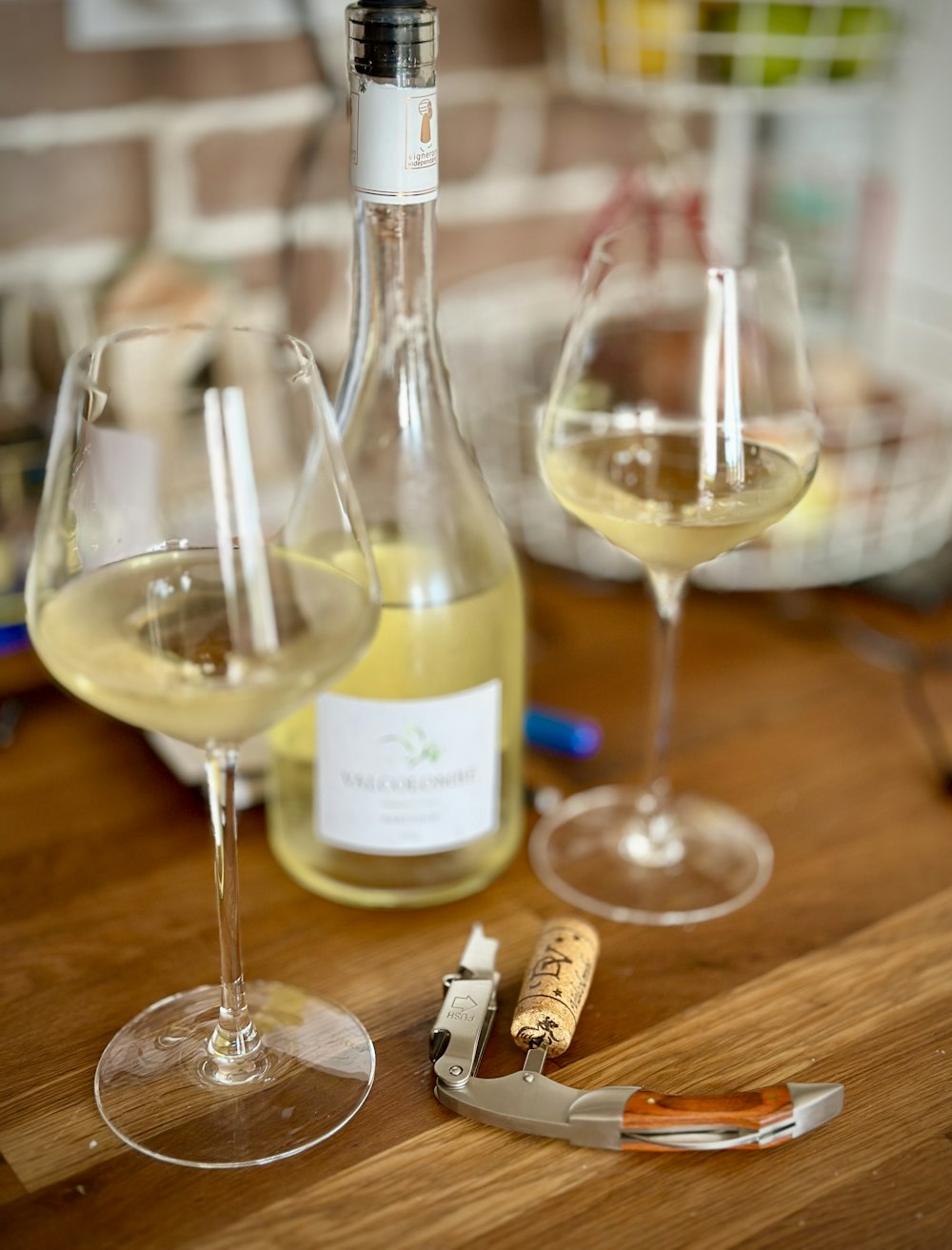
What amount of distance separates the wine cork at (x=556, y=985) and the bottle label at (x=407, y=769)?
0.08 meters

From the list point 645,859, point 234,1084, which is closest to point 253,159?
point 645,859

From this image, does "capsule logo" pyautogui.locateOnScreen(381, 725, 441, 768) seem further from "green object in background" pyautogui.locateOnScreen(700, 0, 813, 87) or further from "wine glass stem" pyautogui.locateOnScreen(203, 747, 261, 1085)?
"green object in background" pyautogui.locateOnScreen(700, 0, 813, 87)

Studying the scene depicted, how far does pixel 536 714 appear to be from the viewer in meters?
0.95

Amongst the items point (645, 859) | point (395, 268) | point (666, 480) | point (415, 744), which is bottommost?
point (645, 859)

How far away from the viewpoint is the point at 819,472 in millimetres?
1141

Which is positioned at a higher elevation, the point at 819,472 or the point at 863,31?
the point at 863,31

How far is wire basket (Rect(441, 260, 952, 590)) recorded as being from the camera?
112 centimetres

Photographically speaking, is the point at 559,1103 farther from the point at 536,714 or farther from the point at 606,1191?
the point at 536,714

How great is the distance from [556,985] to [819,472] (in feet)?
1.97

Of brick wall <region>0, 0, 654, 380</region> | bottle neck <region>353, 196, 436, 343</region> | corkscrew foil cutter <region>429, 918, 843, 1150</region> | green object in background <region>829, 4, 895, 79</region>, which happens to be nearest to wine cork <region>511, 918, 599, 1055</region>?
corkscrew foil cutter <region>429, 918, 843, 1150</region>

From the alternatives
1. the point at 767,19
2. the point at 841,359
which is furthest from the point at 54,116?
the point at 841,359

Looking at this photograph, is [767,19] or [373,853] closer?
[373,853]

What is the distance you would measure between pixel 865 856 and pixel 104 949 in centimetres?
44

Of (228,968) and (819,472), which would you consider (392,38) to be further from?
(819,472)
